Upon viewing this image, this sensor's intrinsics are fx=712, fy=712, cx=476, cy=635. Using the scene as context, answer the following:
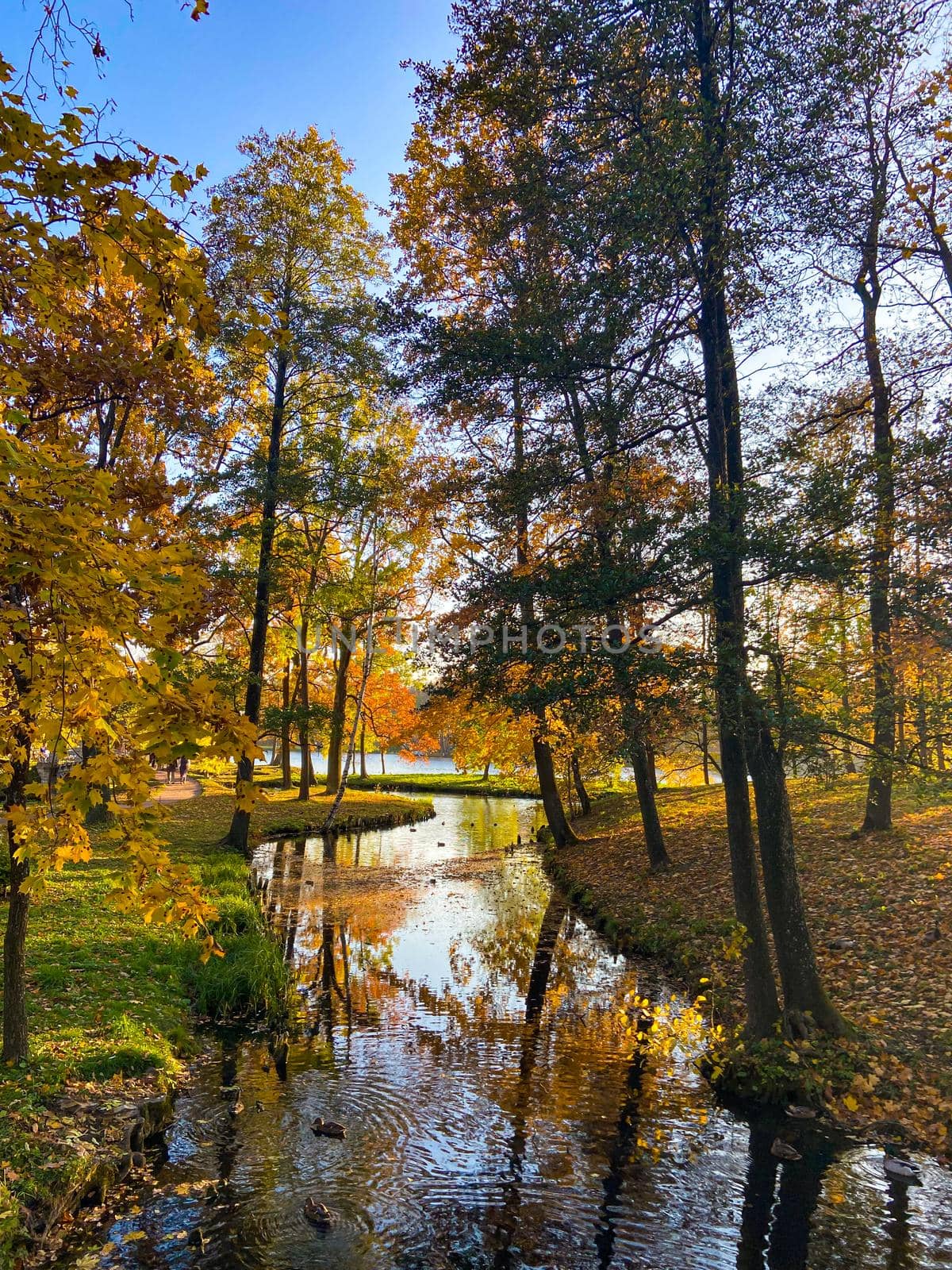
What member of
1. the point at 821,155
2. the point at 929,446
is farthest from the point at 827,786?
the point at 821,155

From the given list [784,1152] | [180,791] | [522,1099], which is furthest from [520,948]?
[180,791]

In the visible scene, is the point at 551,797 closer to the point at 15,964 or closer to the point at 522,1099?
the point at 522,1099

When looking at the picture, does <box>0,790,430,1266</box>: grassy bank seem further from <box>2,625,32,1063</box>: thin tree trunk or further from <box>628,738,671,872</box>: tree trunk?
<box>628,738,671,872</box>: tree trunk

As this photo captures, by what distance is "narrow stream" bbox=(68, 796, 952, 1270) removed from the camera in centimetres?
459

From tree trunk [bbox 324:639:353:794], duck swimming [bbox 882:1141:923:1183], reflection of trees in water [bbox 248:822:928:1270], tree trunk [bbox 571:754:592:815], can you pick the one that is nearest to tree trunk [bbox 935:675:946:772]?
duck swimming [bbox 882:1141:923:1183]

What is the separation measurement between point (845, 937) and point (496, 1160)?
555cm

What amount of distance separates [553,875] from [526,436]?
10596 millimetres

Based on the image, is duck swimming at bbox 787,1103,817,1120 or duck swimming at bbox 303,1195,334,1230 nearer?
duck swimming at bbox 303,1195,334,1230

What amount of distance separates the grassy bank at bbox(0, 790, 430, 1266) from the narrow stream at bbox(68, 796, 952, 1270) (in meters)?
0.49

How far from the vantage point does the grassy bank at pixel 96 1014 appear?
461 cm

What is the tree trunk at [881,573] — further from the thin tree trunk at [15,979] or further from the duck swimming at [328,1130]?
the thin tree trunk at [15,979]

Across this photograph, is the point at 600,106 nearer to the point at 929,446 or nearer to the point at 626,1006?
the point at 929,446

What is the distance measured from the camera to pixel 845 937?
887 cm

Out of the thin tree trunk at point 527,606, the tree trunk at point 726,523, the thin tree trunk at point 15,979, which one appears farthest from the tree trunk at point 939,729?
the thin tree trunk at point 15,979
